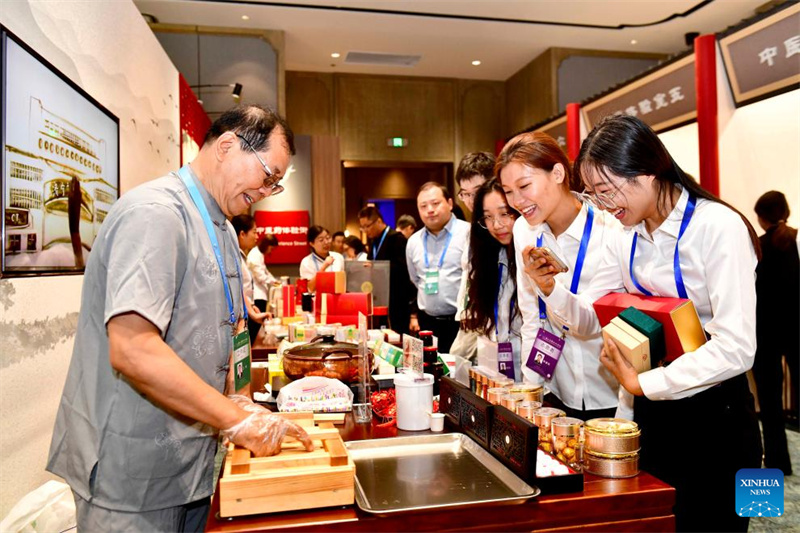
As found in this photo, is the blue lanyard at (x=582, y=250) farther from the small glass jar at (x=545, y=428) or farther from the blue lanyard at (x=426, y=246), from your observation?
the blue lanyard at (x=426, y=246)

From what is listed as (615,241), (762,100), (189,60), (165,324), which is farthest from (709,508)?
(189,60)

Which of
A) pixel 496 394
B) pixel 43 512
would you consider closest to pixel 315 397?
pixel 496 394

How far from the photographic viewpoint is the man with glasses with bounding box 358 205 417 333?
5.43 metres

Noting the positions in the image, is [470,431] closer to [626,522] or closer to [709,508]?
[626,522]

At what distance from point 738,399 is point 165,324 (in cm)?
135

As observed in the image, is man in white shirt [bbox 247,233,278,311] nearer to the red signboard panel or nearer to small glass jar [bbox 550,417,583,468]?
the red signboard panel

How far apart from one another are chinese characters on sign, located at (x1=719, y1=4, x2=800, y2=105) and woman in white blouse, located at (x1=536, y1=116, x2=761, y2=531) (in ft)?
10.7

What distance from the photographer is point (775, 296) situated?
3.86m

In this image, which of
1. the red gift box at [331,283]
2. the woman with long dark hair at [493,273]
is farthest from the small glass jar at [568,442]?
the red gift box at [331,283]

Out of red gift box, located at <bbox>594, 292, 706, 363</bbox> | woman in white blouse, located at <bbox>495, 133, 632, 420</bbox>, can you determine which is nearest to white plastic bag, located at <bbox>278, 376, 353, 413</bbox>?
woman in white blouse, located at <bbox>495, 133, 632, 420</bbox>

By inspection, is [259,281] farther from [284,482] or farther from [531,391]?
[284,482]

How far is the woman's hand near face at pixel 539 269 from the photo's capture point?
1770 mm

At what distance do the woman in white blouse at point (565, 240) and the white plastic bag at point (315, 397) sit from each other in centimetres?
71

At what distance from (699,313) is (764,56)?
11.5 ft
